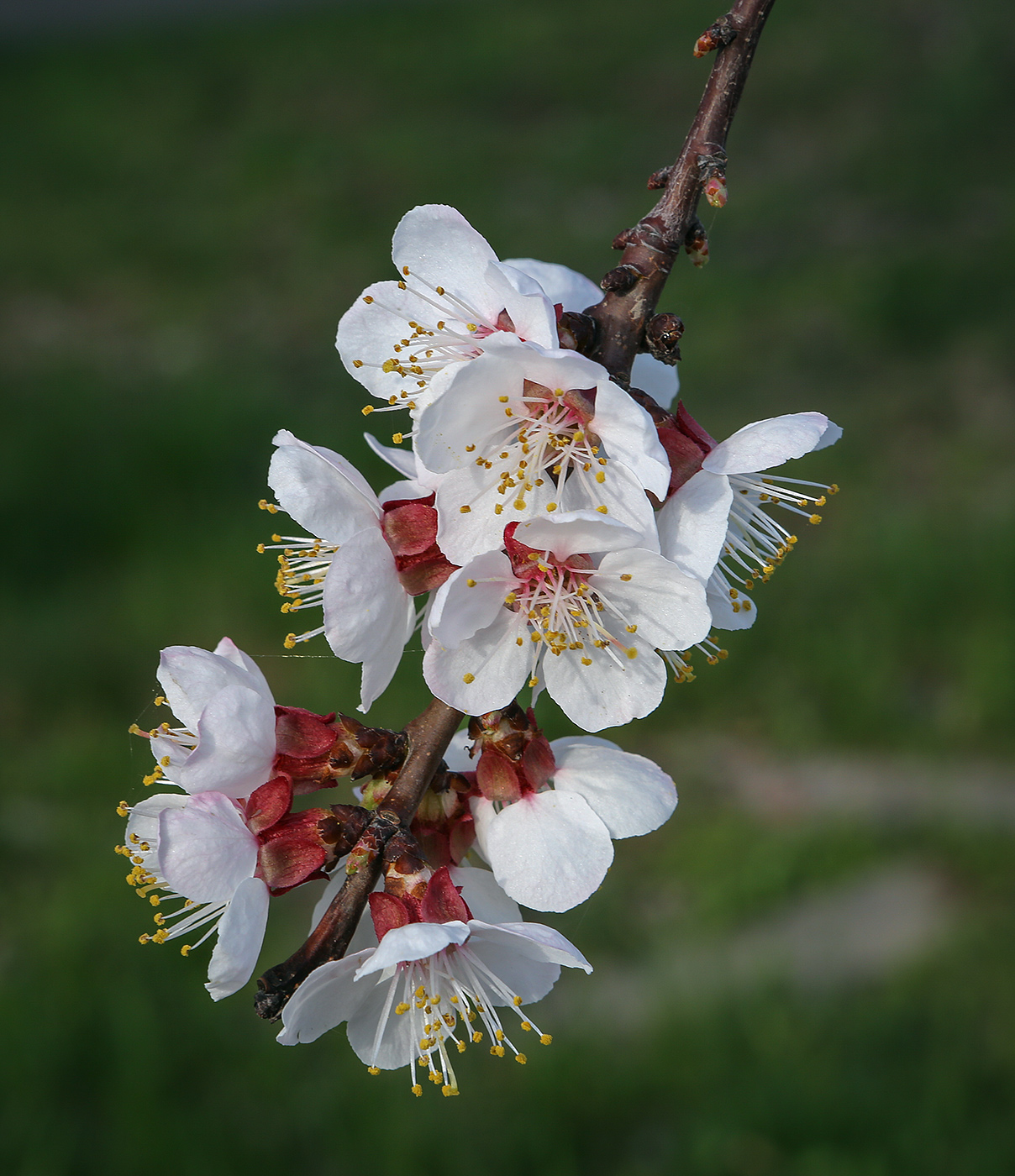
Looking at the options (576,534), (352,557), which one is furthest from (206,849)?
(576,534)

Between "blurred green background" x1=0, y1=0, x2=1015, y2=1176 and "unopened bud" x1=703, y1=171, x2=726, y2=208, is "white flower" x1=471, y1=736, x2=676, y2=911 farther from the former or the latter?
"blurred green background" x1=0, y1=0, x2=1015, y2=1176

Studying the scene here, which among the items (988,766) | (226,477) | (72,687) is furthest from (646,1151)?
(226,477)

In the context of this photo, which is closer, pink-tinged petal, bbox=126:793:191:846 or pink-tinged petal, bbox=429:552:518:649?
pink-tinged petal, bbox=429:552:518:649

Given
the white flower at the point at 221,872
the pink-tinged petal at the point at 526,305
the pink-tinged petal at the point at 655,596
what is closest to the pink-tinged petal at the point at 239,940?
the white flower at the point at 221,872

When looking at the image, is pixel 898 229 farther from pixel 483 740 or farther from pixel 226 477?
pixel 483 740

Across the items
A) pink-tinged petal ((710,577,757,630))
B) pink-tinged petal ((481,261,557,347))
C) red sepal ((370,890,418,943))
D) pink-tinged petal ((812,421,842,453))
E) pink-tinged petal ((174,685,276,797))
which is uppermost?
pink-tinged petal ((481,261,557,347))

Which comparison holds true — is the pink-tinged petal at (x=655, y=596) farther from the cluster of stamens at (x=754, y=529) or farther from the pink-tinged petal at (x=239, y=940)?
the pink-tinged petal at (x=239, y=940)

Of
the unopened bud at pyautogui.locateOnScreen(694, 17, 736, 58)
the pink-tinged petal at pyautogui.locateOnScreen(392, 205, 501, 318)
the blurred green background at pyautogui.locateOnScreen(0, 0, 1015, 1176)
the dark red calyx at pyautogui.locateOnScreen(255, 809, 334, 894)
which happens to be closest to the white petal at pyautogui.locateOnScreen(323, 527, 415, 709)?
the dark red calyx at pyautogui.locateOnScreen(255, 809, 334, 894)
